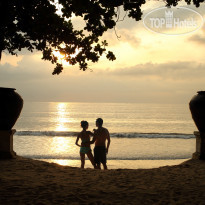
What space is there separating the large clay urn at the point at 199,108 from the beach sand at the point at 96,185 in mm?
1390

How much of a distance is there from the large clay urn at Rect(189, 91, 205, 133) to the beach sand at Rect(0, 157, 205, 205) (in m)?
1.39

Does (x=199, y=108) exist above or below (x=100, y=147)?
above

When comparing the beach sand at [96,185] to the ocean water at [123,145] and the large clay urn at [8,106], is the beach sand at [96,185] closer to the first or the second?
the large clay urn at [8,106]

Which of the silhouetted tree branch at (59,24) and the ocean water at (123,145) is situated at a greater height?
the silhouetted tree branch at (59,24)

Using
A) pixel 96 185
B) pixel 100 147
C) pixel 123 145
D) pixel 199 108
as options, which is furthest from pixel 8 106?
pixel 123 145

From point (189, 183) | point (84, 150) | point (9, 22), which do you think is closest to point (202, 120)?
point (189, 183)

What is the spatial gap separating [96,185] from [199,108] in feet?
13.2

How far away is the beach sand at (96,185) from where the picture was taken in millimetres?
4523

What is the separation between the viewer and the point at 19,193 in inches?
185

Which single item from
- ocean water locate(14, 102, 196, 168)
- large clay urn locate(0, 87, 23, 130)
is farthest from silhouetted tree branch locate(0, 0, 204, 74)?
ocean water locate(14, 102, 196, 168)

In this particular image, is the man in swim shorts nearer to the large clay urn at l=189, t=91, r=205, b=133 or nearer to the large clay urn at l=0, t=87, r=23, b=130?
the large clay urn at l=0, t=87, r=23, b=130

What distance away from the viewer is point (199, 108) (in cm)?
795

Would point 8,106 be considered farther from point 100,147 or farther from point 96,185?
point 96,185

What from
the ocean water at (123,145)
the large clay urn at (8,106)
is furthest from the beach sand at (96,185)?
the ocean water at (123,145)
